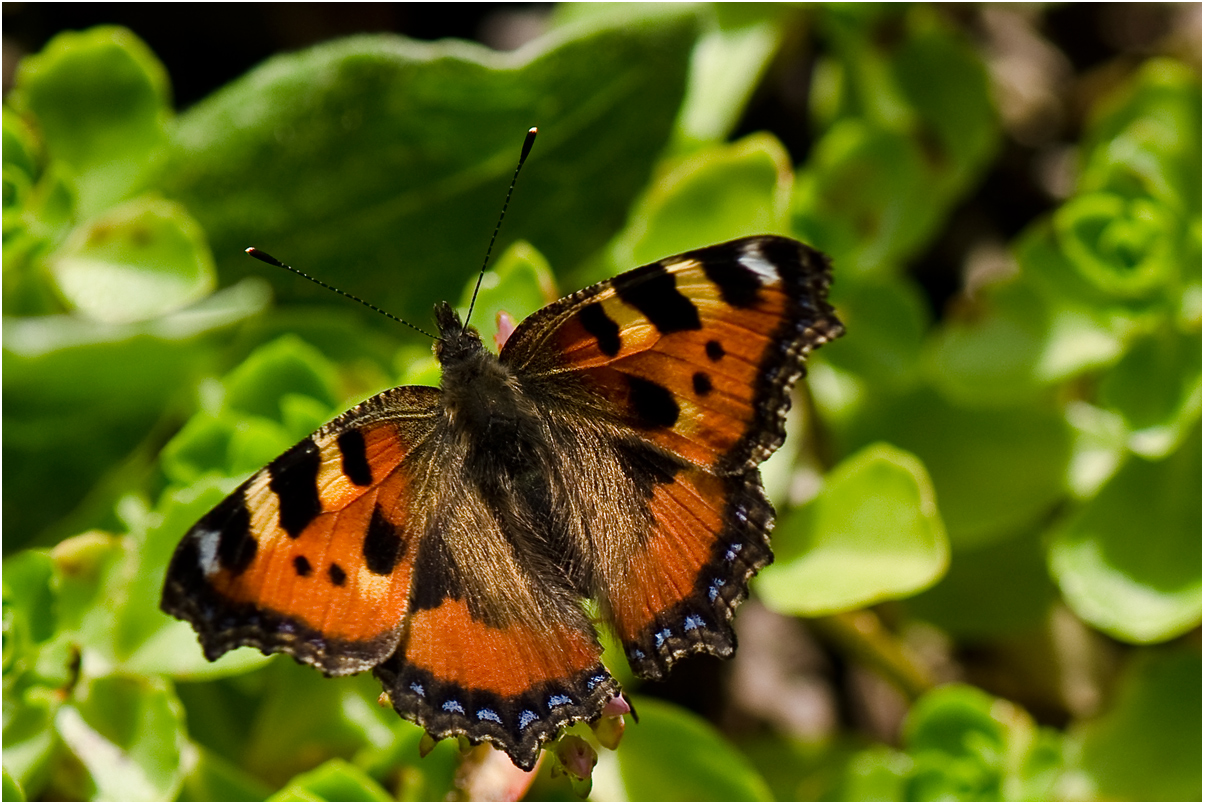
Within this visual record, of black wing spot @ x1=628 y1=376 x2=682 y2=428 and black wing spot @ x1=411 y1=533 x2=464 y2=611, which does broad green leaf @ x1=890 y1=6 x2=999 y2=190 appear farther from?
black wing spot @ x1=411 y1=533 x2=464 y2=611

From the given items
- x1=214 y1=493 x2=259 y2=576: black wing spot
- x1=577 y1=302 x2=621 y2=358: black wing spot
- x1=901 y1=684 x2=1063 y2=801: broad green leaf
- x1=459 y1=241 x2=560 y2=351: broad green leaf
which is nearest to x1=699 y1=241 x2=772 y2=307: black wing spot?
x1=577 y1=302 x2=621 y2=358: black wing spot

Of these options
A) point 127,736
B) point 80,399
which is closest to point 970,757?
point 127,736

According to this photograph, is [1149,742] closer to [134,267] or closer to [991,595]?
[991,595]

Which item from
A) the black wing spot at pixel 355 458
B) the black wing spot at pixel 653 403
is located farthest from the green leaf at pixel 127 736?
the black wing spot at pixel 653 403

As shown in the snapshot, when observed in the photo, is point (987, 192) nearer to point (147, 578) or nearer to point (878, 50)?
point (878, 50)

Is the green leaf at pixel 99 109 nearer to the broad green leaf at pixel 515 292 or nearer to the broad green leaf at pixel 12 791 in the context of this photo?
the broad green leaf at pixel 515 292

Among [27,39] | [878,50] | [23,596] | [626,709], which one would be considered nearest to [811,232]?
[878,50]
